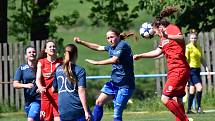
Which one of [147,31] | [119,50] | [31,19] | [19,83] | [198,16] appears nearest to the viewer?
[19,83]

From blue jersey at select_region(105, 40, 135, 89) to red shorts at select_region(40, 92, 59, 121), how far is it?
1692 millimetres

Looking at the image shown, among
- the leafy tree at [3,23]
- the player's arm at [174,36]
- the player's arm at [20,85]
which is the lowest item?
the player's arm at [20,85]

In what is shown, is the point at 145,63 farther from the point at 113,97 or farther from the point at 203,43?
the point at 113,97

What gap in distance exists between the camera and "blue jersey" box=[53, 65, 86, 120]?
10.6 m

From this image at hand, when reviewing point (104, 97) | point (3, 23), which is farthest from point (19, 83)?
point (3, 23)

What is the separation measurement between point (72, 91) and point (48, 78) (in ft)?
8.00

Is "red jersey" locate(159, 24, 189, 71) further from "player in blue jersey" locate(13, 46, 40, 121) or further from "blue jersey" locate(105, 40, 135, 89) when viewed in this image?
"player in blue jersey" locate(13, 46, 40, 121)

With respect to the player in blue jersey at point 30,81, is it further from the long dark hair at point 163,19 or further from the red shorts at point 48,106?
the long dark hair at point 163,19

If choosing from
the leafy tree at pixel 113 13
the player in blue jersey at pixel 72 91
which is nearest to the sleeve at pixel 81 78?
the player in blue jersey at pixel 72 91

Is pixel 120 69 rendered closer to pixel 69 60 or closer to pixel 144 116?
pixel 69 60

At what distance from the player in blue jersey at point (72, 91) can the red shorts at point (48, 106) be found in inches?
85.0

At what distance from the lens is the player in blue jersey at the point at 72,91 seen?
10555mm

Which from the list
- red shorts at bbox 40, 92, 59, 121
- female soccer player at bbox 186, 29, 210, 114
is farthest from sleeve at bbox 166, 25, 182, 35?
female soccer player at bbox 186, 29, 210, 114

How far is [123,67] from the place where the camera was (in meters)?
14.2
